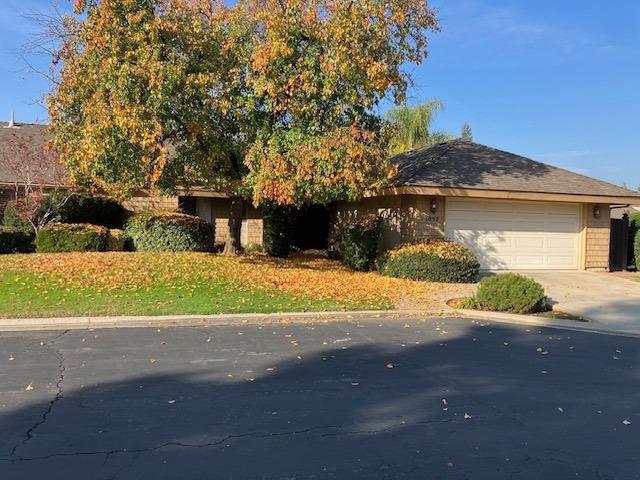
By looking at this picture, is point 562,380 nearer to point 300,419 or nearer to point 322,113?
point 300,419

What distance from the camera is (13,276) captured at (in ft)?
42.5

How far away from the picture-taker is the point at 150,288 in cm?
1225

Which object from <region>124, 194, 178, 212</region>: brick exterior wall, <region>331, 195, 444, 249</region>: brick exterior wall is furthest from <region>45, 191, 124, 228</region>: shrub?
<region>331, 195, 444, 249</region>: brick exterior wall

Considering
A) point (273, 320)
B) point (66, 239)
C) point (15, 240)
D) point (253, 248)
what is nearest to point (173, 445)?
point (273, 320)

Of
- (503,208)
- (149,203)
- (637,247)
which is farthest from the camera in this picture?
(149,203)

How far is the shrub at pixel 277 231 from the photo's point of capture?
20.1 metres

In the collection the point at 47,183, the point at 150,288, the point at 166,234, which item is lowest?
the point at 150,288

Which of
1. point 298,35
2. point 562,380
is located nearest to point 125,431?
point 562,380

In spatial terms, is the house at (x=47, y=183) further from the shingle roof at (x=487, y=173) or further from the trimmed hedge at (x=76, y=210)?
the shingle roof at (x=487, y=173)

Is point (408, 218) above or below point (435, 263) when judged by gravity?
above

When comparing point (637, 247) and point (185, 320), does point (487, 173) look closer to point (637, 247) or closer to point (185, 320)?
point (637, 247)

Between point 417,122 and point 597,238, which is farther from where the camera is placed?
point 417,122

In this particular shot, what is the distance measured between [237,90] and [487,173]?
8.60 metres

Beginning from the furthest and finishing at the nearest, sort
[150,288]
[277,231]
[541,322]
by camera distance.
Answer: [277,231], [150,288], [541,322]
